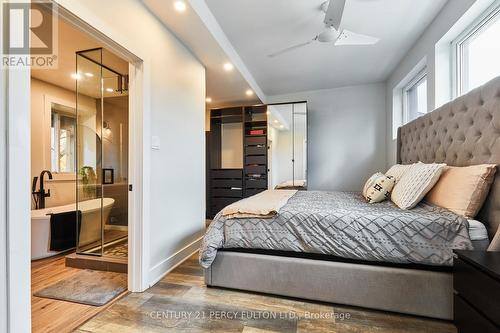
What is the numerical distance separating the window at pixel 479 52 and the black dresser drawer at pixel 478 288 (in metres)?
1.67

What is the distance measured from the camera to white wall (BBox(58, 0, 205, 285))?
5.80ft

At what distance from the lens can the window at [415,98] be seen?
120 inches

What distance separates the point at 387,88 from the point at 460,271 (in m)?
3.71

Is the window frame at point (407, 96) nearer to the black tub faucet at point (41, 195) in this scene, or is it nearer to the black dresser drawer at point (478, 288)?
the black dresser drawer at point (478, 288)

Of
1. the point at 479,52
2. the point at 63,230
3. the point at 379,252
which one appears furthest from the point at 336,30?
the point at 63,230

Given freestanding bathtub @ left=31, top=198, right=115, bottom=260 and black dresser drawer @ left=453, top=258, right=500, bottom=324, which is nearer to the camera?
black dresser drawer @ left=453, top=258, right=500, bottom=324

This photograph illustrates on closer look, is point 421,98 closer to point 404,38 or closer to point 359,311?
point 404,38

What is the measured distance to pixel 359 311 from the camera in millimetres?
1645

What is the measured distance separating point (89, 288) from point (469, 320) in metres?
2.63

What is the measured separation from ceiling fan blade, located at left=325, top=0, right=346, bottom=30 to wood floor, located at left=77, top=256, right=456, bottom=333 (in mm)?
2307

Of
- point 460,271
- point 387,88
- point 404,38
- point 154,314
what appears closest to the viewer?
point 460,271

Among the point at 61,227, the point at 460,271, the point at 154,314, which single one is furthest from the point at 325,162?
the point at 61,227

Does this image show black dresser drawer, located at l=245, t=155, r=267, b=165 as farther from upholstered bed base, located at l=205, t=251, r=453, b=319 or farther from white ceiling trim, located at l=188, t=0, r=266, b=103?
upholstered bed base, located at l=205, t=251, r=453, b=319

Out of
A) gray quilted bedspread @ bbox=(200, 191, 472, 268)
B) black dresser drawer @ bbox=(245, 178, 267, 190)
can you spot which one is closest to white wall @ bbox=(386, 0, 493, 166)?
gray quilted bedspread @ bbox=(200, 191, 472, 268)
